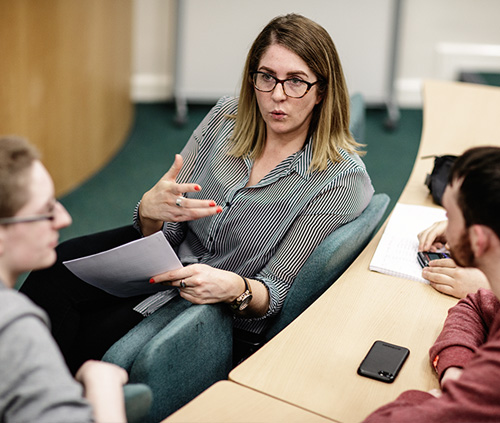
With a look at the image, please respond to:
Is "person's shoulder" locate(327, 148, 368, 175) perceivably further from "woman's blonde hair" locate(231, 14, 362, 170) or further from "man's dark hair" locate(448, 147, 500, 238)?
"man's dark hair" locate(448, 147, 500, 238)

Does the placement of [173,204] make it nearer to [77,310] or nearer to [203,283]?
[203,283]

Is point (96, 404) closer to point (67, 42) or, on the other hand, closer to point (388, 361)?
point (388, 361)

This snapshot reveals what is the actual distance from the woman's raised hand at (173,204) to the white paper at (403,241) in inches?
20.1

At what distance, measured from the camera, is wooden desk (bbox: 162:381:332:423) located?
1.38 meters

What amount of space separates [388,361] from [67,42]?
107 inches

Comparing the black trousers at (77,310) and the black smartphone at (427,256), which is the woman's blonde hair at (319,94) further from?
the black trousers at (77,310)

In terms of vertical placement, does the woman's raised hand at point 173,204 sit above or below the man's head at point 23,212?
below

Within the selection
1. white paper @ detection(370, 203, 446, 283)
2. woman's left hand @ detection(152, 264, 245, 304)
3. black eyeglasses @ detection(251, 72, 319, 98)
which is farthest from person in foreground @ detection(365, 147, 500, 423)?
black eyeglasses @ detection(251, 72, 319, 98)

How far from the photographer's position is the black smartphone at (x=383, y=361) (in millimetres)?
1530

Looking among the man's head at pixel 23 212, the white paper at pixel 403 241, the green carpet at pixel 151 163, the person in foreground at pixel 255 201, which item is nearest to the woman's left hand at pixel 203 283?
the person in foreground at pixel 255 201

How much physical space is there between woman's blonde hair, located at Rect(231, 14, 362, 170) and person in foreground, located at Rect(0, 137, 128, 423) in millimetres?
1055

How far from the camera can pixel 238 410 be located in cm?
141

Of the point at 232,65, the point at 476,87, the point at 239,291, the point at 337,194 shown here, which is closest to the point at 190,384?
the point at 239,291

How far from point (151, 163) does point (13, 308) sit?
11.1ft
